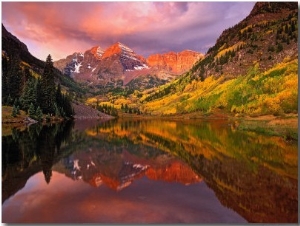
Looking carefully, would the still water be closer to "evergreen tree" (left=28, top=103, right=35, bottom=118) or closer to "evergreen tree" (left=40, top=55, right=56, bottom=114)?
"evergreen tree" (left=28, top=103, right=35, bottom=118)

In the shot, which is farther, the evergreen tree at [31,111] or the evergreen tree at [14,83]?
the evergreen tree at [14,83]

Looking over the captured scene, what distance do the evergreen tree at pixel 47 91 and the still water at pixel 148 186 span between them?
227ft

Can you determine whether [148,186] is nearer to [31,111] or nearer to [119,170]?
[119,170]

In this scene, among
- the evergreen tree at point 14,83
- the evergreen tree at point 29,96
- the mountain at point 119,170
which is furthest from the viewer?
the evergreen tree at point 14,83

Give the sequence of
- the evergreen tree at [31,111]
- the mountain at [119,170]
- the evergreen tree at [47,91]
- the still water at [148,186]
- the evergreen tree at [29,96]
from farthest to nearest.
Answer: the evergreen tree at [47,91] < the evergreen tree at [29,96] < the evergreen tree at [31,111] < the mountain at [119,170] < the still water at [148,186]

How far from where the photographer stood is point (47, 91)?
109m

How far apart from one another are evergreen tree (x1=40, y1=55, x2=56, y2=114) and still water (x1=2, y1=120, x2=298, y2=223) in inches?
2726

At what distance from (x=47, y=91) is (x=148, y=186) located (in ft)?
→ 302

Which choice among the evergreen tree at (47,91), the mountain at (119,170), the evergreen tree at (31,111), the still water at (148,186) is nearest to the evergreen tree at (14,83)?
the evergreen tree at (47,91)

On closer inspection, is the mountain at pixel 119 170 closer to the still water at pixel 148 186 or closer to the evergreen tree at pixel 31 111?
the still water at pixel 148 186

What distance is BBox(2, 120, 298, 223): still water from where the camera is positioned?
16.7 meters

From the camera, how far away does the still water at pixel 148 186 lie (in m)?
16.7

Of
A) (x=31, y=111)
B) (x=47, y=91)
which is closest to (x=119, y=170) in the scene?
(x=31, y=111)

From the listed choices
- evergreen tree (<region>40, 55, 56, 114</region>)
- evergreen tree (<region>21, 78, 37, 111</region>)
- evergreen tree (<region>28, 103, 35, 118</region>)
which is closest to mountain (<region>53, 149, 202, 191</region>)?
evergreen tree (<region>28, 103, 35, 118</region>)
